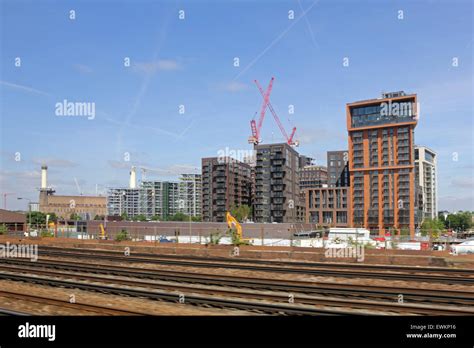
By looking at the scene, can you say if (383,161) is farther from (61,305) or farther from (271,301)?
(61,305)

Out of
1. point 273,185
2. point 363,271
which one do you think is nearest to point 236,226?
point 363,271

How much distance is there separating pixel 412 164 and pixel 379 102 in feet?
73.6

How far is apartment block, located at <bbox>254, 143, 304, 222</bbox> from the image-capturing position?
552 ft

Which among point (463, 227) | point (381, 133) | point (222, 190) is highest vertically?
point (381, 133)

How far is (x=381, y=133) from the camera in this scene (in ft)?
461

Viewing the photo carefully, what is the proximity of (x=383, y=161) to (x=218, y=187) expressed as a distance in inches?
2774

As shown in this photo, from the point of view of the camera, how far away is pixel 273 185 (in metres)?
170

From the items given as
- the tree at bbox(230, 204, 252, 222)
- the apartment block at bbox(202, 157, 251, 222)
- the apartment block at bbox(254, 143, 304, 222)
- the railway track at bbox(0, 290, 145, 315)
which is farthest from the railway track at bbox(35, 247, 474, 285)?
the apartment block at bbox(202, 157, 251, 222)

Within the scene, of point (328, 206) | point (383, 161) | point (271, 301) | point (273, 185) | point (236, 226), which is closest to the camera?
point (271, 301)

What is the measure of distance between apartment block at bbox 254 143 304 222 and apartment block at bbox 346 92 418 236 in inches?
1192

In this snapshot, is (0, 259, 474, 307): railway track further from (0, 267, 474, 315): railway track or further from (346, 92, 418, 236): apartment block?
(346, 92, 418, 236): apartment block
